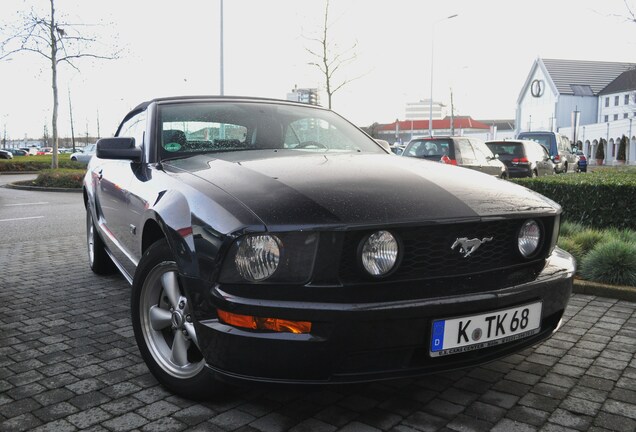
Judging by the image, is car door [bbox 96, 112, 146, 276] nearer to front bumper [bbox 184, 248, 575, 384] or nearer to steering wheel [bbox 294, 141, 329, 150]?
steering wheel [bbox 294, 141, 329, 150]

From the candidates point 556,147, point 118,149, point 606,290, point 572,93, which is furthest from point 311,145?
point 572,93

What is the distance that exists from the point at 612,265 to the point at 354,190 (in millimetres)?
3497

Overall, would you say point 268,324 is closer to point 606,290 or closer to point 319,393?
point 319,393

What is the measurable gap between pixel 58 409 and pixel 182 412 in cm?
59

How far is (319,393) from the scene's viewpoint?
286cm

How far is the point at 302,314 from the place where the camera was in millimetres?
2170

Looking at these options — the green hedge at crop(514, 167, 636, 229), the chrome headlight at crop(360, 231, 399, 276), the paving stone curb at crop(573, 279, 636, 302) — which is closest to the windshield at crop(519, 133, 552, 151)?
the green hedge at crop(514, 167, 636, 229)

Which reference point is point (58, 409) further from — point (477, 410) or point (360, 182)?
point (477, 410)

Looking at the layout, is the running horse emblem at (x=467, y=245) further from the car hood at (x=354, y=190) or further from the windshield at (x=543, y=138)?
the windshield at (x=543, y=138)

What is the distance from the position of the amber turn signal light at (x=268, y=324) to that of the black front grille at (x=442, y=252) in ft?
0.80

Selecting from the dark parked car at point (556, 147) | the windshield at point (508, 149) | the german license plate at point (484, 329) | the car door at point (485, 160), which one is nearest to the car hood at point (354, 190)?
the german license plate at point (484, 329)

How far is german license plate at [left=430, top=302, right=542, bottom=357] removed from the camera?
234 centimetres

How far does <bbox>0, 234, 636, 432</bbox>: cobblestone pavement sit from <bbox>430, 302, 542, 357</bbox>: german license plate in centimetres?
38

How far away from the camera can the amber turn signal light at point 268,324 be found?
2.19m
